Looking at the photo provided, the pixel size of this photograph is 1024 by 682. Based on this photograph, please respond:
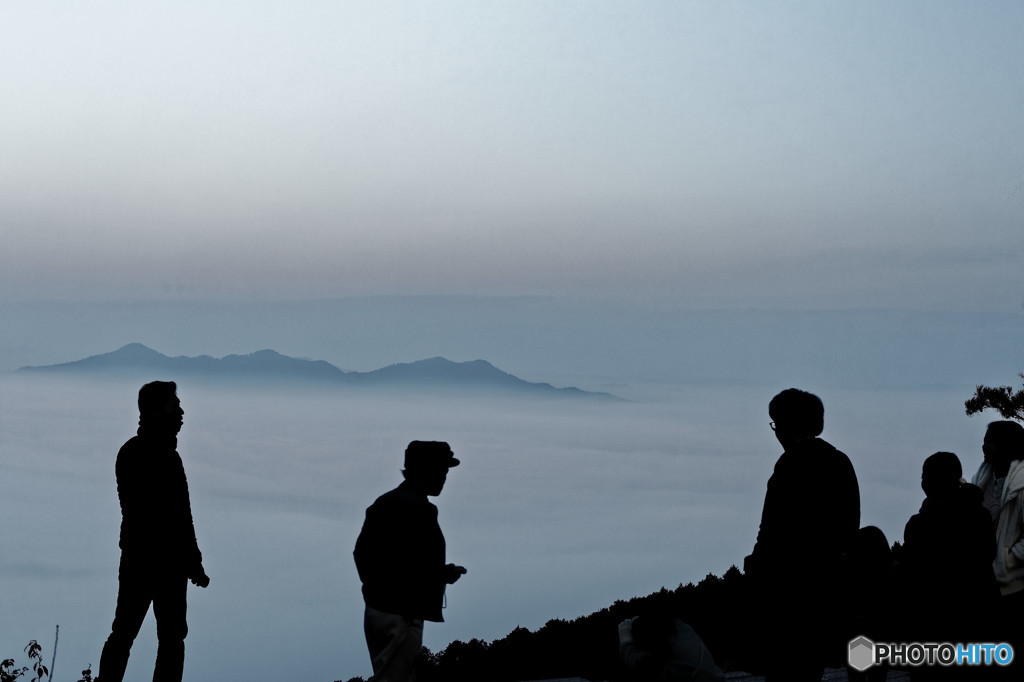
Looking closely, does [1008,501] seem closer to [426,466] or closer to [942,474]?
[942,474]

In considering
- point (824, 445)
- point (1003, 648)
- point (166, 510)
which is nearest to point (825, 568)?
point (824, 445)

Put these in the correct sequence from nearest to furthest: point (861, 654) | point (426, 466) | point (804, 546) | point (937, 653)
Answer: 1. point (804, 546)
2. point (426, 466)
3. point (937, 653)
4. point (861, 654)

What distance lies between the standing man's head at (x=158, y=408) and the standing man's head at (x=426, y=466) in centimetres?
205

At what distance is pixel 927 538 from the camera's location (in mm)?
A: 5531

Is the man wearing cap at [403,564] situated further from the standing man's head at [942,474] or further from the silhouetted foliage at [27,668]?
the silhouetted foliage at [27,668]

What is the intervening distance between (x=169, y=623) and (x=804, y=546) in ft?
13.3

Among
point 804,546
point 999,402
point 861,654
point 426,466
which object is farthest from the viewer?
point 999,402

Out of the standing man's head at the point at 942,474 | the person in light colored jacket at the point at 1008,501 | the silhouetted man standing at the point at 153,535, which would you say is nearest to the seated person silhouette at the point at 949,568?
the standing man's head at the point at 942,474

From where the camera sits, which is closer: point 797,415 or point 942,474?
point 797,415

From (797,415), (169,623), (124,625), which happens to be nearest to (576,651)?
(169,623)

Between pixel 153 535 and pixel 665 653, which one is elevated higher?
pixel 153 535

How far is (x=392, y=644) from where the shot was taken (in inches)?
198

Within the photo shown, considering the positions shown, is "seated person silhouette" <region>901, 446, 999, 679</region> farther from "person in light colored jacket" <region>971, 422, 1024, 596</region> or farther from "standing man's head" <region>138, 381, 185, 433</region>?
"standing man's head" <region>138, 381, 185, 433</region>

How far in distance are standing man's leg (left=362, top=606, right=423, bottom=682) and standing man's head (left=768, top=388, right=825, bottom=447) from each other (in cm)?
211
